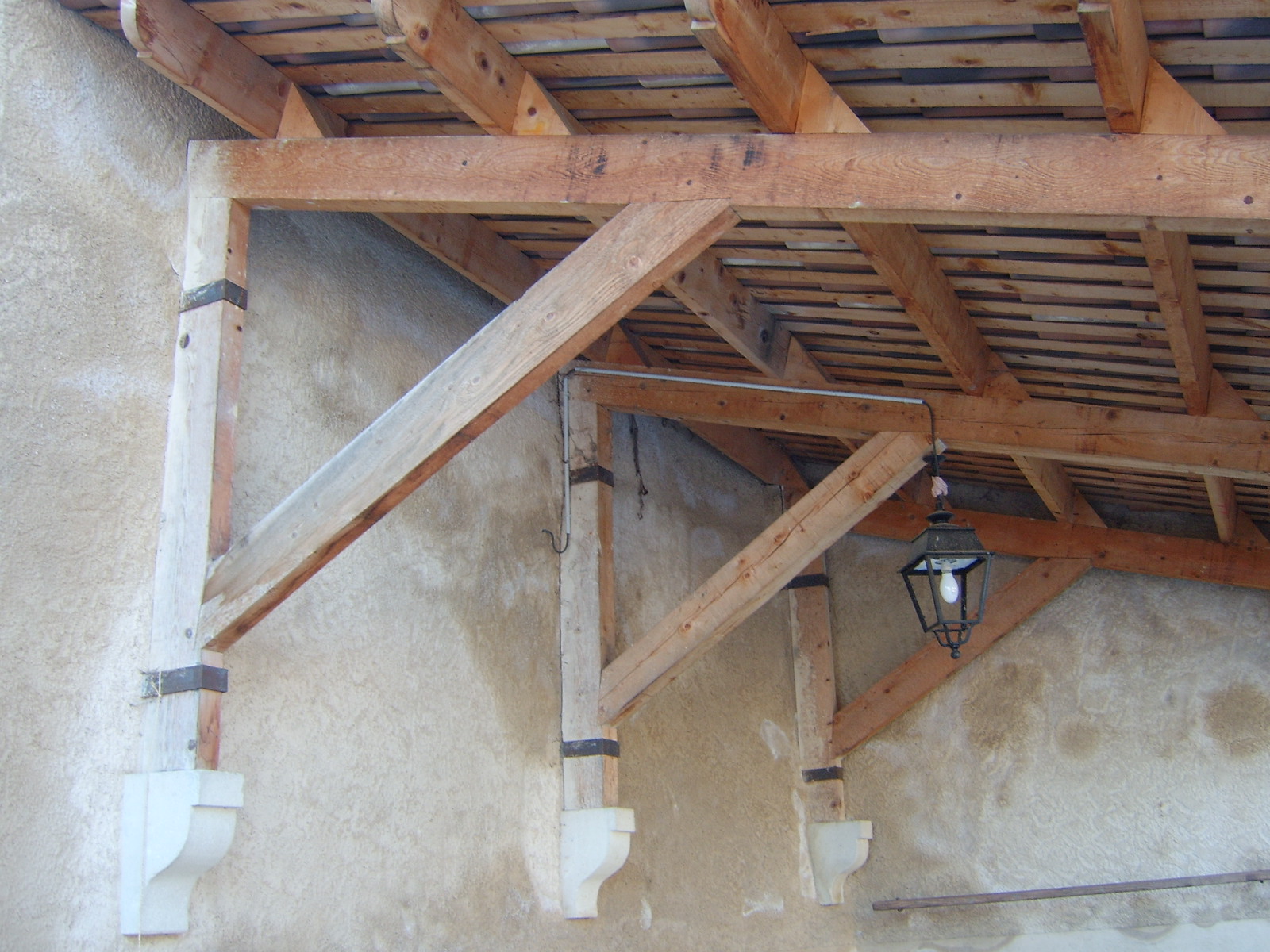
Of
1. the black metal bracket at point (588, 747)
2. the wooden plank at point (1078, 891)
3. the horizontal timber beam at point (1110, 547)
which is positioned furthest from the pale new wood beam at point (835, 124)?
the wooden plank at point (1078, 891)

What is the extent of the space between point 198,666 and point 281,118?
144 cm

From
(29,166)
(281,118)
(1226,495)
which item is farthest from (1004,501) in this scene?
(29,166)

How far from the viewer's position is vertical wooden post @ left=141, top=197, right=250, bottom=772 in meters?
2.60

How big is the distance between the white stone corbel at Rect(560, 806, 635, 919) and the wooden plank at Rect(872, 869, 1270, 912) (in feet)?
6.46

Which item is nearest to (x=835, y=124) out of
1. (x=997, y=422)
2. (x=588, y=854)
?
(x=997, y=422)

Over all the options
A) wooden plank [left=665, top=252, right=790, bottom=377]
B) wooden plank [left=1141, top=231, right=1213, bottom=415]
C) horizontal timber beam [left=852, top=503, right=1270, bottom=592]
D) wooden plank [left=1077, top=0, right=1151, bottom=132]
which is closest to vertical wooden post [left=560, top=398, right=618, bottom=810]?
wooden plank [left=665, top=252, right=790, bottom=377]

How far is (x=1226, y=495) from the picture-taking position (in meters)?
4.48

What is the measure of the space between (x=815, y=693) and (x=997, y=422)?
77.1 inches

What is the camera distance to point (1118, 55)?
208 centimetres

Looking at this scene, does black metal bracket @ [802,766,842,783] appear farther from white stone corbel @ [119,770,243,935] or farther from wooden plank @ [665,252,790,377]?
white stone corbel @ [119,770,243,935]

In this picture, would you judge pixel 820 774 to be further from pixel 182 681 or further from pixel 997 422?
pixel 182 681

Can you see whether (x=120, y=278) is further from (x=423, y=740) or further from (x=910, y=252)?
(x=910, y=252)

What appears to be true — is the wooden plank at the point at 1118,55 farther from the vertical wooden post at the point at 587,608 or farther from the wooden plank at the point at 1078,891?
the wooden plank at the point at 1078,891

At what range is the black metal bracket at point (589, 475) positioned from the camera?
430 centimetres
